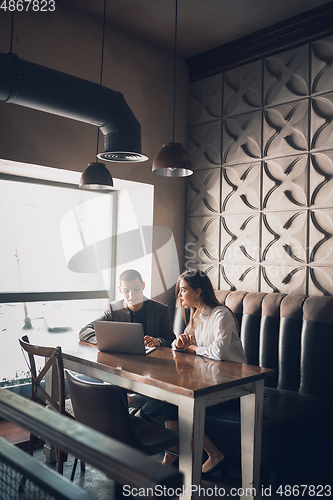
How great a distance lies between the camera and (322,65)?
372 centimetres

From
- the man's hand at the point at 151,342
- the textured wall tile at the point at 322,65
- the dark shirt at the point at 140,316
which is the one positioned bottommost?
the man's hand at the point at 151,342

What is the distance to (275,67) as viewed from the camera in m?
4.07

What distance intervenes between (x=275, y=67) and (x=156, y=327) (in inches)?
106

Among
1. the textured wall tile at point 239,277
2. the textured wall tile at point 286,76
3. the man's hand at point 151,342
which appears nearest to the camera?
the man's hand at point 151,342

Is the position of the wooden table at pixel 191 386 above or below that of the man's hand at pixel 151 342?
below

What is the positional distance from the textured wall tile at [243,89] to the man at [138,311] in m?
2.12

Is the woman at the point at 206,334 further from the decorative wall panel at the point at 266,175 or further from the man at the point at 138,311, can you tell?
the decorative wall panel at the point at 266,175

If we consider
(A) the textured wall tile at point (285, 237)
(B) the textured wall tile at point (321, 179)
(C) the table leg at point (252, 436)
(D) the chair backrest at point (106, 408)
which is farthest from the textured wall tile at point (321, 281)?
(D) the chair backrest at point (106, 408)

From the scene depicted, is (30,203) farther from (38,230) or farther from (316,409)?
(316,409)

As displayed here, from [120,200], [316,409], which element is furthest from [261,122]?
[316,409]

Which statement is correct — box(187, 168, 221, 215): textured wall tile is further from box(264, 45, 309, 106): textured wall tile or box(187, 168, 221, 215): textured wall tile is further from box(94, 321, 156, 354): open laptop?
box(94, 321, 156, 354): open laptop

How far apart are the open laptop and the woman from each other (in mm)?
314

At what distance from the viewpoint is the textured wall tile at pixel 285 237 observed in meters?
3.79

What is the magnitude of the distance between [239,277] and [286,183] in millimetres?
1015
